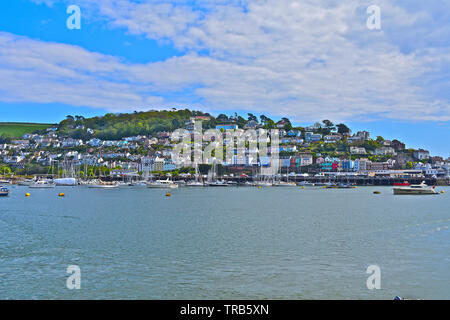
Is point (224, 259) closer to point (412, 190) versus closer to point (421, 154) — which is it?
point (412, 190)

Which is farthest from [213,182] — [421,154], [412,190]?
[421,154]

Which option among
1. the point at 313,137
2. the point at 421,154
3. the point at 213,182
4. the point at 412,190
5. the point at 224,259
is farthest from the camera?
the point at 313,137

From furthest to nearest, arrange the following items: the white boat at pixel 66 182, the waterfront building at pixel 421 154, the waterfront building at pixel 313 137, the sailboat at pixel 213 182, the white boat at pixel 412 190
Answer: the waterfront building at pixel 313 137
the waterfront building at pixel 421 154
the sailboat at pixel 213 182
the white boat at pixel 66 182
the white boat at pixel 412 190

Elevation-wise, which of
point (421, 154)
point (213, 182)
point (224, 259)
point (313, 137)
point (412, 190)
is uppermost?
point (313, 137)

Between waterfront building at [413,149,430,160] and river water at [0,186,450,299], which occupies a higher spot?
waterfront building at [413,149,430,160]

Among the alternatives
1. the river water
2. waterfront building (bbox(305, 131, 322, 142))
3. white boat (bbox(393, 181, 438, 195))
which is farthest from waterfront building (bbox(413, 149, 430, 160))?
the river water

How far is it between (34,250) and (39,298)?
8.02 meters

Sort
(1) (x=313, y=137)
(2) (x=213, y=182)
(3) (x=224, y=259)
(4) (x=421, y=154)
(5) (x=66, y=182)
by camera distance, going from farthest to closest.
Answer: (1) (x=313, y=137), (4) (x=421, y=154), (2) (x=213, y=182), (5) (x=66, y=182), (3) (x=224, y=259)

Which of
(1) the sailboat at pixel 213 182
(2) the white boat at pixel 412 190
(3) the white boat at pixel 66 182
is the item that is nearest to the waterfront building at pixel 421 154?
(1) the sailboat at pixel 213 182

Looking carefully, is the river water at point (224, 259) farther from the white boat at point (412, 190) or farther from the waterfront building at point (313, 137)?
the waterfront building at point (313, 137)

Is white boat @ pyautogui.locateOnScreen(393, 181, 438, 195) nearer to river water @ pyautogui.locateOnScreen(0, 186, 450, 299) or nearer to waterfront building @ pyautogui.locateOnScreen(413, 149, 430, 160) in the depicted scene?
river water @ pyautogui.locateOnScreen(0, 186, 450, 299)

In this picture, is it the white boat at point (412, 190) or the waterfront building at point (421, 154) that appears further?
the waterfront building at point (421, 154)

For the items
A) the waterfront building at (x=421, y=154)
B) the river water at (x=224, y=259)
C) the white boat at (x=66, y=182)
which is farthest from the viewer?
the waterfront building at (x=421, y=154)
